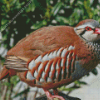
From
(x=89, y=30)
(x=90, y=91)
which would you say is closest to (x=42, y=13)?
(x=89, y=30)

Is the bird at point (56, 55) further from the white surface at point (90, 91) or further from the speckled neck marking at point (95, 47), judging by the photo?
the white surface at point (90, 91)

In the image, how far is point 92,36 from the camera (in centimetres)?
174

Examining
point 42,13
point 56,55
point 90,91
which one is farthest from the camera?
point 90,91

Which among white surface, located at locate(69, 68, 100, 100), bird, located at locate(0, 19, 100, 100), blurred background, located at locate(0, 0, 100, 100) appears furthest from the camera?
white surface, located at locate(69, 68, 100, 100)

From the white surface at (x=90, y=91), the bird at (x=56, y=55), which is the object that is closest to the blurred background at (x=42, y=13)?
the bird at (x=56, y=55)

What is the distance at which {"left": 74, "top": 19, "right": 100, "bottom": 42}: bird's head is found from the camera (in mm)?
1721

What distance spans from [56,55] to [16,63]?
334 mm

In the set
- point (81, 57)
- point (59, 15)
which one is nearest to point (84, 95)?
point (59, 15)

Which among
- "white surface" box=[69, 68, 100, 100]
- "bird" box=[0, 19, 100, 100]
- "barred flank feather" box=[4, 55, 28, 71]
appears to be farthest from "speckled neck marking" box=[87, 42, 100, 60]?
"white surface" box=[69, 68, 100, 100]

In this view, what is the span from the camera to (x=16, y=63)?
1.77m

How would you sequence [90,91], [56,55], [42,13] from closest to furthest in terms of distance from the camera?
[56,55], [42,13], [90,91]

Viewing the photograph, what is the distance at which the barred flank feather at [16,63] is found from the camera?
174cm

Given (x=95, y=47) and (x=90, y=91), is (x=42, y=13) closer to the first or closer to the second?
(x=95, y=47)

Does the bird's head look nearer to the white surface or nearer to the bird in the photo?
the bird
